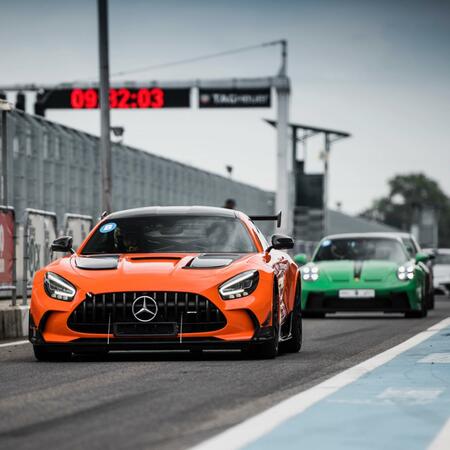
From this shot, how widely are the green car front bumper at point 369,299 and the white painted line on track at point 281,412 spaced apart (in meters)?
10.7

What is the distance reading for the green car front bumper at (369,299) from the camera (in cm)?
2275

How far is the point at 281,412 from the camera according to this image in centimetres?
790

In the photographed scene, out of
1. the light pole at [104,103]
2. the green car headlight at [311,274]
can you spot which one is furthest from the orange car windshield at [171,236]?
the light pole at [104,103]

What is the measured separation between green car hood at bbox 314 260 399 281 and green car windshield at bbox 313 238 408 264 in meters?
0.52

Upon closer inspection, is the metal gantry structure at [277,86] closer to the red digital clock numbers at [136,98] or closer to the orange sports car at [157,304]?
the red digital clock numbers at [136,98]

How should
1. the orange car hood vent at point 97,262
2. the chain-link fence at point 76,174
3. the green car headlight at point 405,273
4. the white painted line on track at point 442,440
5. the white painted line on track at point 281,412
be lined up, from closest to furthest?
1. the white painted line on track at point 442,440
2. the white painted line on track at point 281,412
3. the orange car hood vent at point 97,262
4. the green car headlight at point 405,273
5. the chain-link fence at point 76,174

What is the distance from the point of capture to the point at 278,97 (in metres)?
45.7

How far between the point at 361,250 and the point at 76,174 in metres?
6.69

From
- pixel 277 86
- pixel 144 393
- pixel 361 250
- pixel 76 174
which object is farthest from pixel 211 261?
pixel 277 86

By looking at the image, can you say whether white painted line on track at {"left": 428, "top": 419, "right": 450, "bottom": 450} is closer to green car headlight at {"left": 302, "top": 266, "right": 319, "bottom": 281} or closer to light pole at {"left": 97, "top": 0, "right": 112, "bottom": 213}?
green car headlight at {"left": 302, "top": 266, "right": 319, "bottom": 281}

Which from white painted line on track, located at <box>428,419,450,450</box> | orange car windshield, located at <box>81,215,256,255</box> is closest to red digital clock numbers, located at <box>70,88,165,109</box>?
orange car windshield, located at <box>81,215,256,255</box>

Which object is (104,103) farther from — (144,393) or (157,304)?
(144,393)

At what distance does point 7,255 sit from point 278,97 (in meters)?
28.2

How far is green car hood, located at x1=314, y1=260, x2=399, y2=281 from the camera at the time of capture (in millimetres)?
23094
